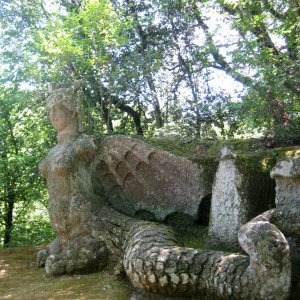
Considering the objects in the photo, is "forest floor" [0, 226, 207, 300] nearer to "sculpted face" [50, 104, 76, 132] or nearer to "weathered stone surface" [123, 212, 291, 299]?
"weathered stone surface" [123, 212, 291, 299]

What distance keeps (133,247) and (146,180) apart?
59.9 inches

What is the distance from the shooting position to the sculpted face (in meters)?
5.35

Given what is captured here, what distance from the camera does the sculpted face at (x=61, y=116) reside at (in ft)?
17.5

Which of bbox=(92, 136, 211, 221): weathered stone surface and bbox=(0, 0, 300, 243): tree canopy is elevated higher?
bbox=(0, 0, 300, 243): tree canopy

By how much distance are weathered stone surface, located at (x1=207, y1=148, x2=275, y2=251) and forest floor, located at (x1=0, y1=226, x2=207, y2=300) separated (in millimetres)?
420

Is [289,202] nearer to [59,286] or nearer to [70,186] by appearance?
[59,286]

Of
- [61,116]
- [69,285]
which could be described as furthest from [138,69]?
[69,285]

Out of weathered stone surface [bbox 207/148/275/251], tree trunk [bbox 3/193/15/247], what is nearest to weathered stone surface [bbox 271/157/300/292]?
weathered stone surface [bbox 207/148/275/251]

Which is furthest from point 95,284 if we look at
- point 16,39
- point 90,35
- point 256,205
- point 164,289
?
point 16,39

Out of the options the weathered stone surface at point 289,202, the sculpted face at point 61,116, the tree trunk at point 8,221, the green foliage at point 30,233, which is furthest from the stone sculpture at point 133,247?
the tree trunk at point 8,221

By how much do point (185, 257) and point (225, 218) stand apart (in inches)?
33.1

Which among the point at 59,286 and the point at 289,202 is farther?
the point at 59,286

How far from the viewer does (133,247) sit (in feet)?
12.9

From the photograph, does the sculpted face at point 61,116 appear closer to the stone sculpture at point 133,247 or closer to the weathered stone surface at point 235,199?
the stone sculpture at point 133,247
